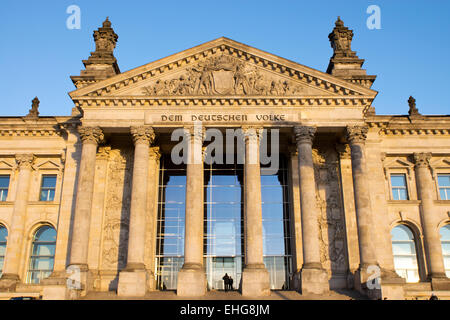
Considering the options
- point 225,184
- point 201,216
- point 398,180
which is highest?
point 398,180

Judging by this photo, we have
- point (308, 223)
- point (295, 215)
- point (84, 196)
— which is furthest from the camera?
point (295, 215)

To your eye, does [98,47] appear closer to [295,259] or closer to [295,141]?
[295,141]

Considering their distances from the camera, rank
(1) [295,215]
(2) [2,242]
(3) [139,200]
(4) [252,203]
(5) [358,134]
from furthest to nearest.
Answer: (2) [2,242]
(1) [295,215]
(5) [358,134]
(3) [139,200]
(4) [252,203]

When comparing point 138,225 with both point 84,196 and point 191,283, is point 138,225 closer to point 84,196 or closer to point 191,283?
point 84,196

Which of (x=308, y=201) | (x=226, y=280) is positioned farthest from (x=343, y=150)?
(x=226, y=280)

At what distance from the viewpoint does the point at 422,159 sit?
1371 inches

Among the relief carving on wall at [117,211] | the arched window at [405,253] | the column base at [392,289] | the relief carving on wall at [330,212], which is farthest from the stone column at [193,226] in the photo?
the arched window at [405,253]

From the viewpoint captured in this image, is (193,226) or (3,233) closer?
(193,226)

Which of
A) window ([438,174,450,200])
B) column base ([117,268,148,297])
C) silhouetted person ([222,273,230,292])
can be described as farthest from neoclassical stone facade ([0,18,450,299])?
silhouetted person ([222,273,230,292])

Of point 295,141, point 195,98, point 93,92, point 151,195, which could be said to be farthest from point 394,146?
point 93,92

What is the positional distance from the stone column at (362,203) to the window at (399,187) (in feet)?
15.5

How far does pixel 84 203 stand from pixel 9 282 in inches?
341

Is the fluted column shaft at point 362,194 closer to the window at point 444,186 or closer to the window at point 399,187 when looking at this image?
the window at point 399,187

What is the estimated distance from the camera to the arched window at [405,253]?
1319 inches
